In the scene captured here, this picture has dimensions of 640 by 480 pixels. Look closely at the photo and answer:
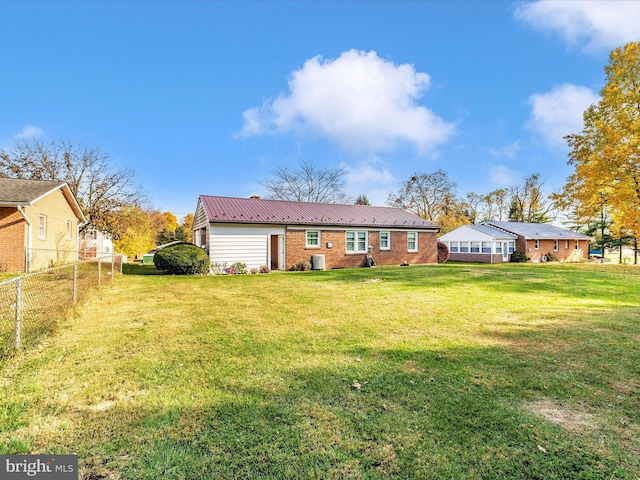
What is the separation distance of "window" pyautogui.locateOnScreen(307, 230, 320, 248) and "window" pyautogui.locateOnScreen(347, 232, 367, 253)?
7.66 feet

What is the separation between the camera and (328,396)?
10.6 ft

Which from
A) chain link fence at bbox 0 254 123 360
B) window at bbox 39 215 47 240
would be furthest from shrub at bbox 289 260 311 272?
window at bbox 39 215 47 240

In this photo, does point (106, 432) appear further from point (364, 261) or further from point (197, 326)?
point (364, 261)

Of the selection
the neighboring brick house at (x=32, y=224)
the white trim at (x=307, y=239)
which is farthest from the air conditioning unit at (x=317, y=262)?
the neighboring brick house at (x=32, y=224)

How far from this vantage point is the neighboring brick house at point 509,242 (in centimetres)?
3086

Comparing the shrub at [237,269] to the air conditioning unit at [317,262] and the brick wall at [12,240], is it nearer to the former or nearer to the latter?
the air conditioning unit at [317,262]

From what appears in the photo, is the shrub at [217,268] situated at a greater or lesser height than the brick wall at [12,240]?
lesser

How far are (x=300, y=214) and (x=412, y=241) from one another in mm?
9089

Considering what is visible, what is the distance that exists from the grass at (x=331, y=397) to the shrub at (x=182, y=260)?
27.4 ft

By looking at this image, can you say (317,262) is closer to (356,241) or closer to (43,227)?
(356,241)

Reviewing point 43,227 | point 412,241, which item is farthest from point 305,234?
point 43,227

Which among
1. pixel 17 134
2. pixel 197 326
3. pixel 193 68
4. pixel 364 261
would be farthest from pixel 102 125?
pixel 197 326

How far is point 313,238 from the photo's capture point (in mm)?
19469

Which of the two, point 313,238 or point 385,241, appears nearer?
point 313,238
